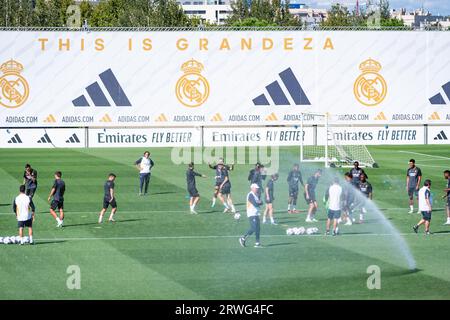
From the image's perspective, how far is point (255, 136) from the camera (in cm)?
6819

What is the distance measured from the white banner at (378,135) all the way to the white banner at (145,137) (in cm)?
896

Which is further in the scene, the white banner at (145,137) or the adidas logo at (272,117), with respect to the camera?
the adidas logo at (272,117)

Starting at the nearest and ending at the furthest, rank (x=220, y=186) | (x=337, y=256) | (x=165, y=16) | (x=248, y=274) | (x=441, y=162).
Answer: (x=248, y=274) < (x=337, y=256) < (x=220, y=186) < (x=441, y=162) < (x=165, y=16)

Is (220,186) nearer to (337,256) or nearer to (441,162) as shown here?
(337,256)

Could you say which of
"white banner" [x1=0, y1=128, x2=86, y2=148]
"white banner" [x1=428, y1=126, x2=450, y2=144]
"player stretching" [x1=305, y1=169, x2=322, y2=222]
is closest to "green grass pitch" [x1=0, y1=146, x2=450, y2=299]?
"player stretching" [x1=305, y1=169, x2=322, y2=222]

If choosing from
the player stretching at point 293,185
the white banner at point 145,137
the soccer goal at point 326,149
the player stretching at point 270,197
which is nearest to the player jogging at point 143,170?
the player stretching at point 293,185

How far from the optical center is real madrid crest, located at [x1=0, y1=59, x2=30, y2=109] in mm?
68312

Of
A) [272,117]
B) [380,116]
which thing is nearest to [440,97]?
[380,116]

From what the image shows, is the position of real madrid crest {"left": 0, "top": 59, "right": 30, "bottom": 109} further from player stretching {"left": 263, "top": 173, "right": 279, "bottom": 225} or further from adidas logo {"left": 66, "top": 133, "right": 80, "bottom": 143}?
player stretching {"left": 263, "top": 173, "right": 279, "bottom": 225}

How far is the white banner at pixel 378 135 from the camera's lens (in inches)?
2699

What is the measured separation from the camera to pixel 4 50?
68.1m

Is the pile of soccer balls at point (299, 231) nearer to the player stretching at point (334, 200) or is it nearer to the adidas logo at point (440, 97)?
the player stretching at point (334, 200)

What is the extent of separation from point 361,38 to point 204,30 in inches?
447
